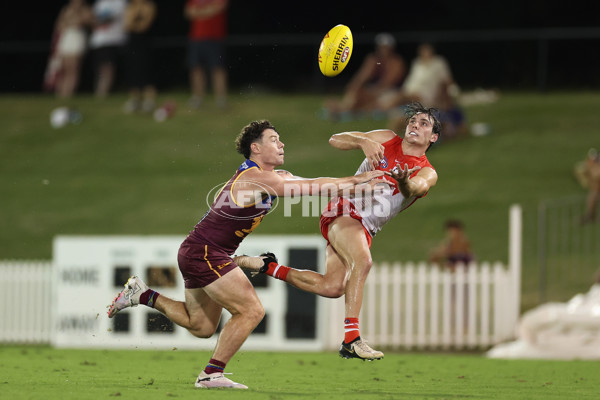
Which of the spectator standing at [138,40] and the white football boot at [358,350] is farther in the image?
the spectator standing at [138,40]

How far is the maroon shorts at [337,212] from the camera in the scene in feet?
29.0

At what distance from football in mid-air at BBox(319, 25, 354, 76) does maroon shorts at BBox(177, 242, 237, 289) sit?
184 centimetres

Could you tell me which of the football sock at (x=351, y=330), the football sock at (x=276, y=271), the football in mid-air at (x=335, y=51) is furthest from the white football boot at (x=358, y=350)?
the football in mid-air at (x=335, y=51)

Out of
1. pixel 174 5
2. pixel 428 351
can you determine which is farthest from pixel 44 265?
pixel 174 5

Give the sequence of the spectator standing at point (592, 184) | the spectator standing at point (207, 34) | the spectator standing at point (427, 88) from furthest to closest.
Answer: the spectator standing at point (207, 34), the spectator standing at point (427, 88), the spectator standing at point (592, 184)

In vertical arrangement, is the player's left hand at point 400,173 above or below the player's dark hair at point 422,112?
below

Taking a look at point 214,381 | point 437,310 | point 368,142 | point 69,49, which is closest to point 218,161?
point 437,310

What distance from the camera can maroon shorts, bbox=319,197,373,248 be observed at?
883 centimetres

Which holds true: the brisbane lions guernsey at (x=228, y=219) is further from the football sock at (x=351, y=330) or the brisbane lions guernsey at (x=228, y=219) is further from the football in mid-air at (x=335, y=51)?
the football in mid-air at (x=335, y=51)

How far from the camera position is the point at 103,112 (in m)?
23.9

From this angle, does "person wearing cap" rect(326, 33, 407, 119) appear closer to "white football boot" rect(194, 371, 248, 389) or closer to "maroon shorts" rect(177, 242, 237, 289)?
"maroon shorts" rect(177, 242, 237, 289)

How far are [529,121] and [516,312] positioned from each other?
27.4ft

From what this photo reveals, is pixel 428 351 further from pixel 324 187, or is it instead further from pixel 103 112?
pixel 103 112

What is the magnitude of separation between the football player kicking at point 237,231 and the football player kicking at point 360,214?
360mm
